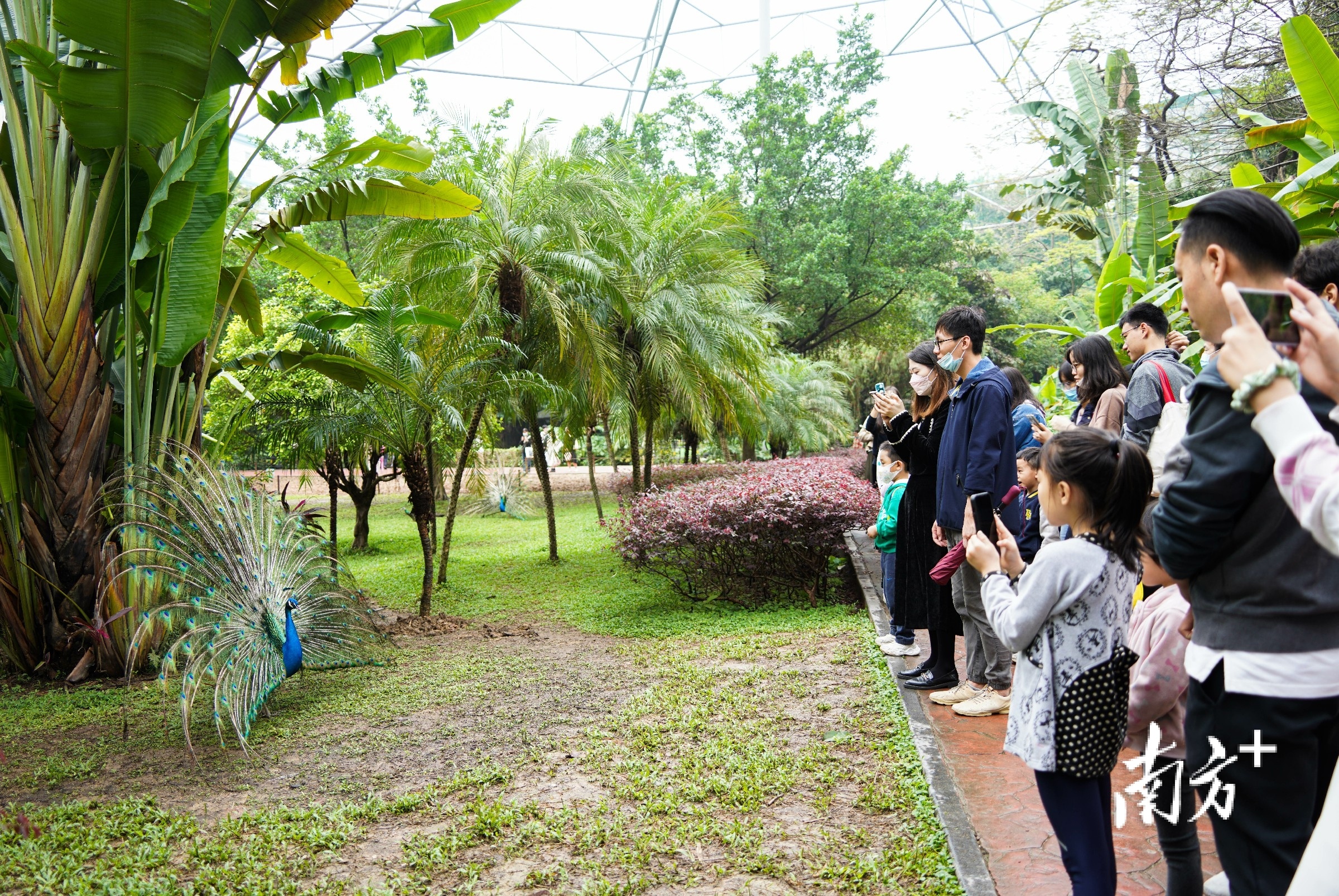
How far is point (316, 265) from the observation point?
8.03 metres

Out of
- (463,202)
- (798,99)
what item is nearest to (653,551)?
(463,202)

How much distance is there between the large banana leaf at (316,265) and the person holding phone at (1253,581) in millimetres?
7380

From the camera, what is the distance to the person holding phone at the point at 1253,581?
5.76 feet

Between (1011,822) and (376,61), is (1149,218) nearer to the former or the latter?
(376,61)

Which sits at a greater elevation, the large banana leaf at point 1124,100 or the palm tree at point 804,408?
the large banana leaf at point 1124,100

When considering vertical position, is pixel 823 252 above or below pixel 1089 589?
above

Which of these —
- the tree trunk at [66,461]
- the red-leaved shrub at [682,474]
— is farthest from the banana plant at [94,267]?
the red-leaved shrub at [682,474]

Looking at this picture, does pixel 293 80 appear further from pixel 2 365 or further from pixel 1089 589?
pixel 1089 589

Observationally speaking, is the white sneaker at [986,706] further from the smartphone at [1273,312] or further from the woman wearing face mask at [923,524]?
Answer: the smartphone at [1273,312]

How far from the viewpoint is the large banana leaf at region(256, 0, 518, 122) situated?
6.85m

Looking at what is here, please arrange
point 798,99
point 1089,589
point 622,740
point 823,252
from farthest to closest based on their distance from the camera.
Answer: point 798,99, point 823,252, point 622,740, point 1089,589

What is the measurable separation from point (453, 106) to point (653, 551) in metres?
6.77

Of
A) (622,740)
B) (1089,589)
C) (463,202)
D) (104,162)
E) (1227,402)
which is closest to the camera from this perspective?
(1227,402)

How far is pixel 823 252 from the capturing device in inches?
891
